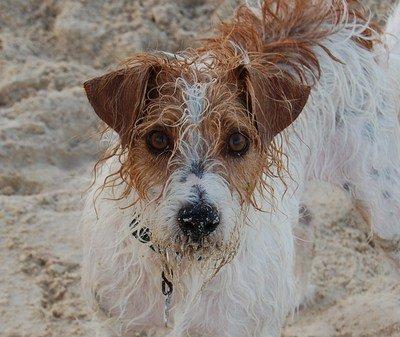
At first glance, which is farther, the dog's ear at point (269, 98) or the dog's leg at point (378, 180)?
the dog's leg at point (378, 180)

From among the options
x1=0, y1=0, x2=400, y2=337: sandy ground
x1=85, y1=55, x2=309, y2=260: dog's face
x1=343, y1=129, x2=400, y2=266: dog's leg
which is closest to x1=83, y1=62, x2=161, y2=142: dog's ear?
x1=85, y1=55, x2=309, y2=260: dog's face

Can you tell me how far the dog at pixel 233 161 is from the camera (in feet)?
9.89

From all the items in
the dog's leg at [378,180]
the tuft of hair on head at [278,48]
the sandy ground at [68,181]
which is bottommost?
the sandy ground at [68,181]

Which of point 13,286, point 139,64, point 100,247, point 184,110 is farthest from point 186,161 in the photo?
point 13,286

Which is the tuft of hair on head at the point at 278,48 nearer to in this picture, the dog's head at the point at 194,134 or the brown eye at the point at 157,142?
the dog's head at the point at 194,134

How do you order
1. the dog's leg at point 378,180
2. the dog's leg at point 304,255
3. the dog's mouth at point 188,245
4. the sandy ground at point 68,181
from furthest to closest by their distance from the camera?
Answer: the dog's leg at point 304,255 → the sandy ground at point 68,181 → the dog's leg at point 378,180 → the dog's mouth at point 188,245

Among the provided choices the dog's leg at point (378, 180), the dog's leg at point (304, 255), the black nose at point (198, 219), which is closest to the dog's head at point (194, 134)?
the black nose at point (198, 219)

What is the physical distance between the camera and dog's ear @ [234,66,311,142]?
3094 mm

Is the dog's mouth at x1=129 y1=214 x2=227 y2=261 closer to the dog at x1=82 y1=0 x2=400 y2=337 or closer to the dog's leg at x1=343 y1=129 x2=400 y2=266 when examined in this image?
the dog at x1=82 y1=0 x2=400 y2=337

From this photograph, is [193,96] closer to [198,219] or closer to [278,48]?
[198,219]

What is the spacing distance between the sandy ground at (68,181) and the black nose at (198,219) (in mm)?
1461

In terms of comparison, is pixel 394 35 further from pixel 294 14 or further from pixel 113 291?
pixel 113 291

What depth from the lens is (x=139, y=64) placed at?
10.1ft

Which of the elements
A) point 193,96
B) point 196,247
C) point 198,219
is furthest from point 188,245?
point 193,96
